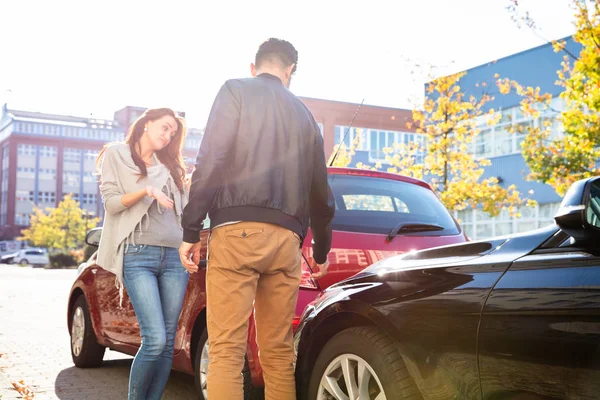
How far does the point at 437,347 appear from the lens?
115 inches

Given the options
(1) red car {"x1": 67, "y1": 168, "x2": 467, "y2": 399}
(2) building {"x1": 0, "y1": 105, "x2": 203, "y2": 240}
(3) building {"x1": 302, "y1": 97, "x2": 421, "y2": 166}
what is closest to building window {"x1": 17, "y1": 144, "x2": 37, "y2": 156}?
(2) building {"x1": 0, "y1": 105, "x2": 203, "y2": 240}

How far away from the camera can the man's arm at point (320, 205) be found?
145 inches

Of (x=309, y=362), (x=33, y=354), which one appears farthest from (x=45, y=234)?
(x=309, y=362)

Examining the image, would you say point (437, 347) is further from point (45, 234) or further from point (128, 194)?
point (45, 234)

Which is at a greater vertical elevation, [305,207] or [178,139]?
[178,139]

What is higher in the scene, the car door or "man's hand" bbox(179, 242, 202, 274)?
"man's hand" bbox(179, 242, 202, 274)

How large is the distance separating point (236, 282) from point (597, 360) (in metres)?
1.53

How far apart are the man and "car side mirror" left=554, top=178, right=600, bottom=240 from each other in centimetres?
Answer: 125

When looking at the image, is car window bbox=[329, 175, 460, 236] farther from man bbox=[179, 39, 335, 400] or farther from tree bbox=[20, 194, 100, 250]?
tree bbox=[20, 194, 100, 250]

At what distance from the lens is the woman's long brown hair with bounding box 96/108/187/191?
4570mm

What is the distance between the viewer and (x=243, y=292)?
3.30 meters

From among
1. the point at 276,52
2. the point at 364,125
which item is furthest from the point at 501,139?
the point at 276,52

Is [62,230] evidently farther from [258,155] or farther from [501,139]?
[258,155]

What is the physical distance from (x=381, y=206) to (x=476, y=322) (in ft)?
8.24
